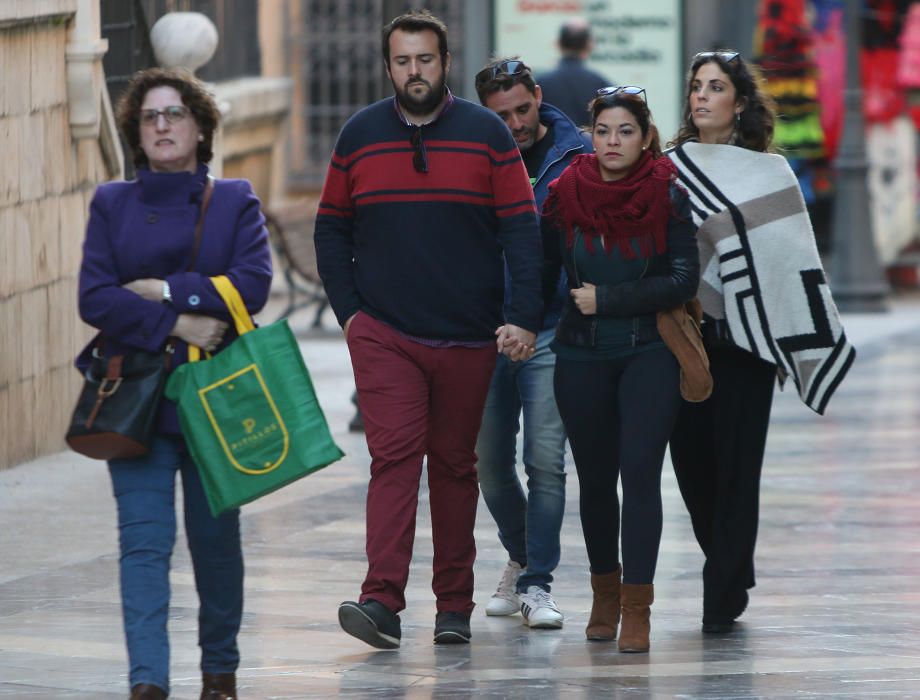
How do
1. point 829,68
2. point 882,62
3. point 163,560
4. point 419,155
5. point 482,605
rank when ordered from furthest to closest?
point 882,62 → point 829,68 → point 482,605 → point 419,155 → point 163,560

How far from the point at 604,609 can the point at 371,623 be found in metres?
0.78

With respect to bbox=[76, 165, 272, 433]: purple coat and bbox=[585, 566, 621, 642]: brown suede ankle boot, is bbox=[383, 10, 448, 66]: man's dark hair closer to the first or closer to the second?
bbox=[76, 165, 272, 433]: purple coat

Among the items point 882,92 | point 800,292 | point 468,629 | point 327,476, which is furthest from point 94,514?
point 882,92

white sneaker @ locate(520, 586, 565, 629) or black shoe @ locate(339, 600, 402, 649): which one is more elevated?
black shoe @ locate(339, 600, 402, 649)

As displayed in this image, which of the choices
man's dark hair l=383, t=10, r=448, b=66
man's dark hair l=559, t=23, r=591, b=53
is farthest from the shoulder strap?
man's dark hair l=559, t=23, r=591, b=53

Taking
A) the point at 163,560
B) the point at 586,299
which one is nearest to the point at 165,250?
the point at 163,560

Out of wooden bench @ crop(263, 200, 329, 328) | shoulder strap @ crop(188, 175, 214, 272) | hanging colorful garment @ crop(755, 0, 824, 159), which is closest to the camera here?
shoulder strap @ crop(188, 175, 214, 272)

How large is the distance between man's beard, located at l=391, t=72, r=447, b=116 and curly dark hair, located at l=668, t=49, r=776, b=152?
0.89 m

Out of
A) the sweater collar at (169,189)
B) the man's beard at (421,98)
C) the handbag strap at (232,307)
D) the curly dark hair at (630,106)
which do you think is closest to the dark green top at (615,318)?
the curly dark hair at (630,106)

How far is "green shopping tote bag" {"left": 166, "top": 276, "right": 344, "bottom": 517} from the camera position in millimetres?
5680

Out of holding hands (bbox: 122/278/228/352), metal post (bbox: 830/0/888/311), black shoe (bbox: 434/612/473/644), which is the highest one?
holding hands (bbox: 122/278/228/352)

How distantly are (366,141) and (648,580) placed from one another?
158cm

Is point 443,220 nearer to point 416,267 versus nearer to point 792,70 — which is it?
point 416,267

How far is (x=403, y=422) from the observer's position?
6785 mm
